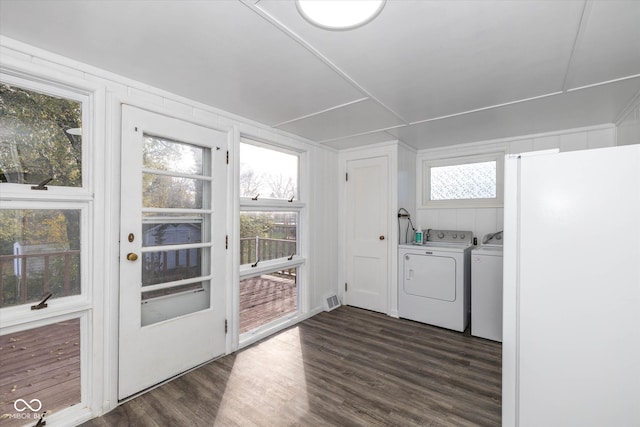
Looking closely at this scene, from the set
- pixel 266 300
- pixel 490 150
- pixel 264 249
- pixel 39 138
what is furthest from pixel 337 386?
pixel 490 150

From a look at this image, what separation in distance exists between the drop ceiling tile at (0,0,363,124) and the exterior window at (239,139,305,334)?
2.95ft

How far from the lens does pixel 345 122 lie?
2846 millimetres

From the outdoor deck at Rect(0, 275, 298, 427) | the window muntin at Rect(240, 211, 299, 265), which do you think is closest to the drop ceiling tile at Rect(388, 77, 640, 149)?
the window muntin at Rect(240, 211, 299, 265)

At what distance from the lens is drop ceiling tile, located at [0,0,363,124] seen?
4.29 feet

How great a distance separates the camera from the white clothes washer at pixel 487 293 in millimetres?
2938

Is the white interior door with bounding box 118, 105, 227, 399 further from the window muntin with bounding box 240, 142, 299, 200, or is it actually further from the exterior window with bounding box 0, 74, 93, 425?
the window muntin with bounding box 240, 142, 299, 200

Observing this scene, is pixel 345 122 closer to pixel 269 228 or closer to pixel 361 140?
pixel 361 140

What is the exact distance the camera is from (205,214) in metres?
2.46

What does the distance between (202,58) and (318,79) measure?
2.45ft

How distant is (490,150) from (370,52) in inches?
104

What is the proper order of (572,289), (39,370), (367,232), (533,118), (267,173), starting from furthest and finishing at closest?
(367,232) < (267,173) < (533,118) < (39,370) < (572,289)

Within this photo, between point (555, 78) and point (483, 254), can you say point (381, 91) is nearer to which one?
point (555, 78)

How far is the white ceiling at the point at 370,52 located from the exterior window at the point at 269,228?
670 millimetres

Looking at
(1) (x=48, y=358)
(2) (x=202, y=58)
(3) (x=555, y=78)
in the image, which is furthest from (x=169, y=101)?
(3) (x=555, y=78)
